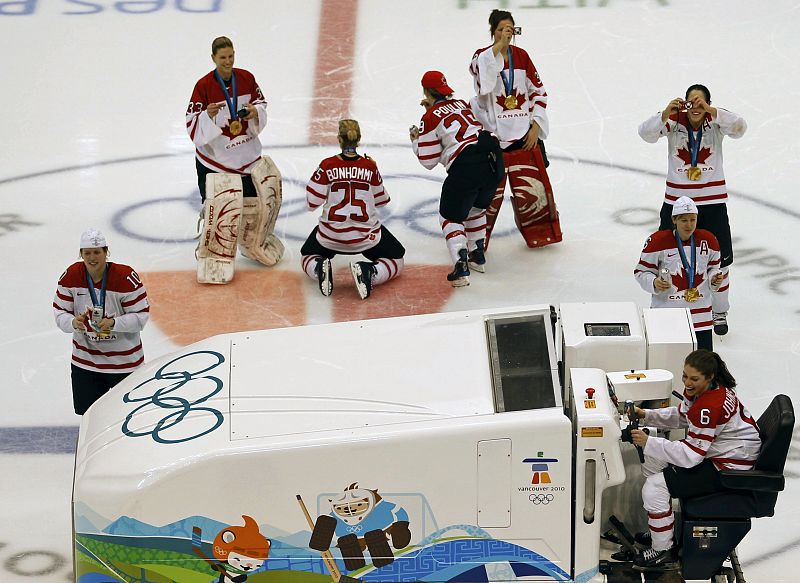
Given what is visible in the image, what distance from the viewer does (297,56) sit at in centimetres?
1149

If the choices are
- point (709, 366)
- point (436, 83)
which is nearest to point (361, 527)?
point (709, 366)

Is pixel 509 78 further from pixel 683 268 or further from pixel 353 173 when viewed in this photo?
pixel 683 268

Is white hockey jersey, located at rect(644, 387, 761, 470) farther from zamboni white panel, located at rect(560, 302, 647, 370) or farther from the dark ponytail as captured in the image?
zamboni white panel, located at rect(560, 302, 647, 370)

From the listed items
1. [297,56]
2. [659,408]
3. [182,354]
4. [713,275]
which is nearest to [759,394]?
[713,275]

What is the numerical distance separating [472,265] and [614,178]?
168cm

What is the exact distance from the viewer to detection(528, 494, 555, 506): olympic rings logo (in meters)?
4.24

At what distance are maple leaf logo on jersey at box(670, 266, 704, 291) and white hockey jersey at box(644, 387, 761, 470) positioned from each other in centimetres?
179

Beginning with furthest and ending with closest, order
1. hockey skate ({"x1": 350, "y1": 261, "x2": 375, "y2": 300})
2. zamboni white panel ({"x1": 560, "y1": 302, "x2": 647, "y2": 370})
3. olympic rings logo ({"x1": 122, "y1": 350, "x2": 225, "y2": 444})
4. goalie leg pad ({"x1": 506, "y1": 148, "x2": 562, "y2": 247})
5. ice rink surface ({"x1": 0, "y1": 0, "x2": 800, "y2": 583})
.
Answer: goalie leg pad ({"x1": 506, "y1": 148, "x2": 562, "y2": 247}), hockey skate ({"x1": 350, "y1": 261, "x2": 375, "y2": 300}), ice rink surface ({"x1": 0, "y1": 0, "x2": 800, "y2": 583}), zamboni white panel ({"x1": 560, "y1": 302, "x2": 647, "y2": 370}), olympic rings logo ({"x1": 122, "y1": 350, "x2": 225, "y2": 444})

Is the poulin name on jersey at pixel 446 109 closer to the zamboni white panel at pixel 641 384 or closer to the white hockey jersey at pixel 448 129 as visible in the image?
the white hockey jersey at pixel 448 129

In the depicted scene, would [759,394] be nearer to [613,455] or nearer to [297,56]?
[613,455]

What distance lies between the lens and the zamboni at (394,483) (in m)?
4.21

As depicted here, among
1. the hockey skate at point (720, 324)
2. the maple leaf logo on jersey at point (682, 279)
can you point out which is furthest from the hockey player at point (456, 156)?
the maple leaf logo on jersey at point (682, 279)

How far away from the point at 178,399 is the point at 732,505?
6.04 ft

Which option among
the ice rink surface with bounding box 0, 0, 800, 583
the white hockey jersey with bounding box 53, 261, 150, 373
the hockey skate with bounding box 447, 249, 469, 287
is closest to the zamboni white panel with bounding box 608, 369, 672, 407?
the ice rink surface with bounding box 0, 0, 800, 583
